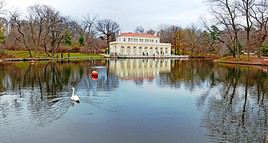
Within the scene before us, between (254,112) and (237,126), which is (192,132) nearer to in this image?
(237,126)

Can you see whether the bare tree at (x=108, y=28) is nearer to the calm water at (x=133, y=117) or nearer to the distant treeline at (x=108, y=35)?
the distant treeline at (x=108, y=35)

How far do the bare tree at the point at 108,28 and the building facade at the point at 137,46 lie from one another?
8.39m

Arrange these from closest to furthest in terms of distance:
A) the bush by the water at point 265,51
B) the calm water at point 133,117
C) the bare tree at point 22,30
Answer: the calm water at point 133,117, the bush by the water at point 265,51, the bare tree at point 22,30

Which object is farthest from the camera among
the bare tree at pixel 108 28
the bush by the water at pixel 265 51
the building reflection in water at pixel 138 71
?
the bare tree at pixel 108 28

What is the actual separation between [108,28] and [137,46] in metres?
13.7

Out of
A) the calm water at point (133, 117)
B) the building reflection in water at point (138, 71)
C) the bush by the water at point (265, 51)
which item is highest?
the bush by the water at point (265, 51)

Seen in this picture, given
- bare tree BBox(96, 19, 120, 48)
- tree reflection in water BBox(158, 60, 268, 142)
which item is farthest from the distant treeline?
tree reflection in water BBox(158, 60, 268, 142)

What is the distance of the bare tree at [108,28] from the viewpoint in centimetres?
8894

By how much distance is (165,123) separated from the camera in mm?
8859

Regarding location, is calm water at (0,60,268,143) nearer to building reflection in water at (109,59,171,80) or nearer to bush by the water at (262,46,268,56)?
building reflection in water at (109,59,171,80)

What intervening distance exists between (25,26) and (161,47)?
1511 inches

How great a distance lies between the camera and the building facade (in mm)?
78500

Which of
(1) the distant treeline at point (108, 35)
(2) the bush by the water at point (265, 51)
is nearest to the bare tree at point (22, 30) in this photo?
(1) the distant treeline at point (108, 35)

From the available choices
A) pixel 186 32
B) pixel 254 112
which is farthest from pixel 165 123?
pixel 186 32
